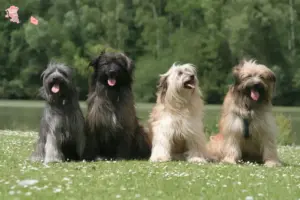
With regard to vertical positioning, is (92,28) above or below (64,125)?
above

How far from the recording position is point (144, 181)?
7.25 meters

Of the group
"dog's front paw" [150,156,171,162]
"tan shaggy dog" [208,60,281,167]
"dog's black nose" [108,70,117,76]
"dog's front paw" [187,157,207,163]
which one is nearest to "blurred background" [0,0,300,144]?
"tan shaggy dog" [208,60,281,167]

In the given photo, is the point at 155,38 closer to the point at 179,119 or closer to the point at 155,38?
the point at 155,38

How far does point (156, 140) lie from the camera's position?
9.74 metres

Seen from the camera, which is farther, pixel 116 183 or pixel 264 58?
pixel 264 58

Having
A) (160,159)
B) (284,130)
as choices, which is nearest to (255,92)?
(160,159)

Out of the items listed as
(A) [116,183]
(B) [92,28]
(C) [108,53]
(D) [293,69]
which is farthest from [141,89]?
(A) [116,183]

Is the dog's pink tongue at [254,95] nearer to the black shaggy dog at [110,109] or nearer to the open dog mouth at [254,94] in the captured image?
the open dog mouth at [254,94]

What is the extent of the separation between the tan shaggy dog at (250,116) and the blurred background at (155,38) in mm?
34644

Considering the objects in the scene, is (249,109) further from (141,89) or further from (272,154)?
(141,89)

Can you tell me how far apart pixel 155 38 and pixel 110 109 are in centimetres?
4314

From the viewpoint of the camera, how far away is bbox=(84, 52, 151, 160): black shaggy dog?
31.9ft

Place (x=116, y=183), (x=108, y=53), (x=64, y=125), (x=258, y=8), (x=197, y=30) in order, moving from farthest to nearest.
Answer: (x=197, y=30)
(x=258, y=8)
(x=108, y=53)
(x=64, y=125)
(x=116, y=183)

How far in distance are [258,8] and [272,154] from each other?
36868mm
